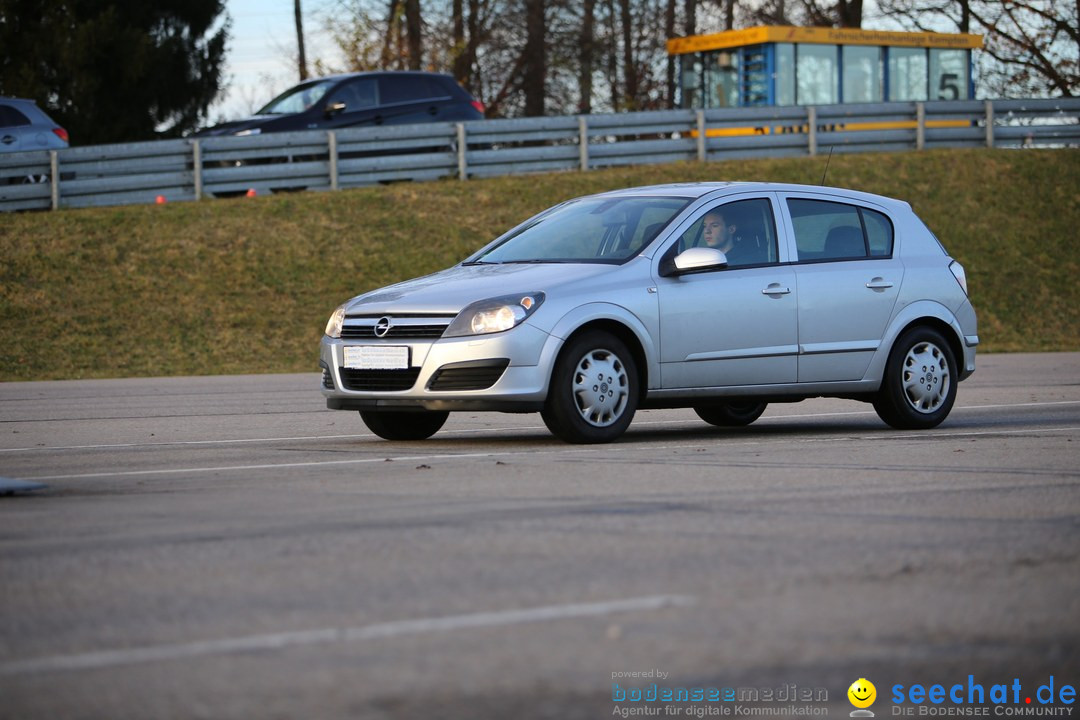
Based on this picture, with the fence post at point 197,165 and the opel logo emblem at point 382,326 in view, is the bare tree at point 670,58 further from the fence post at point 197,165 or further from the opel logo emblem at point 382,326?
the opel logo emblem at point 382,326

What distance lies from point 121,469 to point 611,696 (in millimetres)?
5811

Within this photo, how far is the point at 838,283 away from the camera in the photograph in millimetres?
11391

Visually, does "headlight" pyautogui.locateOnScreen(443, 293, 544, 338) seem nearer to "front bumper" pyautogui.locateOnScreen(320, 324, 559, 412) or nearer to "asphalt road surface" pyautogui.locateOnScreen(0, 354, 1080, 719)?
"front bumper" pyautogui.locateOnScreen(320, 324, 559, 412)

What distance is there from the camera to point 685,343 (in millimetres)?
10594

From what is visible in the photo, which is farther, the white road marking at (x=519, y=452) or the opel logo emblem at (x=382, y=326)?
the opel logo emblem at (x=382, y=326)

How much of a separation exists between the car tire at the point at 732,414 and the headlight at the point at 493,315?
9.57 ft

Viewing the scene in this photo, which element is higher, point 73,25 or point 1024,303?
point 73,25

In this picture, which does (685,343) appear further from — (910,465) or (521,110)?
(521,110)

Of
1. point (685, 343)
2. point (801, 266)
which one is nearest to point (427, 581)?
point (685, 343)

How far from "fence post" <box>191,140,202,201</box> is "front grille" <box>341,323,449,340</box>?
19.4m

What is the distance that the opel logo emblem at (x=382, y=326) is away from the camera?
10219 mm

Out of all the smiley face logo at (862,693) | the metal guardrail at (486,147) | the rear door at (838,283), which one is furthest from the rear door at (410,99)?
the smiley face logo at (862,693)

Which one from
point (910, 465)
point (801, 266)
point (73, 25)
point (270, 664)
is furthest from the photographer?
point (73, 25)

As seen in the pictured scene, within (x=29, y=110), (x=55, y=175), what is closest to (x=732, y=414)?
(x=55, y=175)
